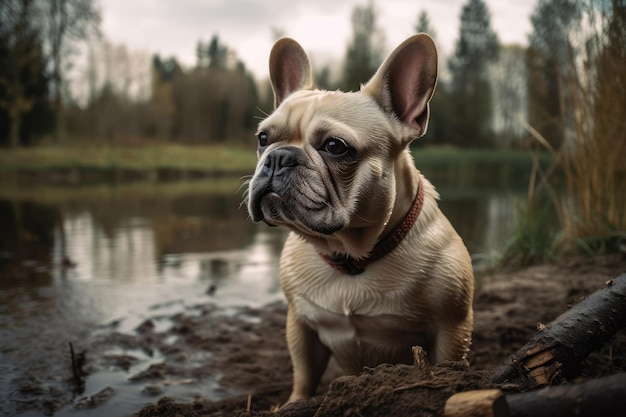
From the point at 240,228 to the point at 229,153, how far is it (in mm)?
22330

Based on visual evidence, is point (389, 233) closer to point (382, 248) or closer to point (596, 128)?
point (382, 248)

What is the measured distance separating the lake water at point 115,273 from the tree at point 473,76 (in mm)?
15533

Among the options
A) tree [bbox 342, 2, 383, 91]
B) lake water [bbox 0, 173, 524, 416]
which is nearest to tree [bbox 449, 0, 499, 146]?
tree [bbox 342, 2, 383, 91]

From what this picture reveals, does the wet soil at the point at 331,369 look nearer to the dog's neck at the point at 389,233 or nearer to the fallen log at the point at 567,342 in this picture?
the fallen log at the point at 567,342

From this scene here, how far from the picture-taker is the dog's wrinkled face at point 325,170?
194 centimetres

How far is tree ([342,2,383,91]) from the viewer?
26844 mm

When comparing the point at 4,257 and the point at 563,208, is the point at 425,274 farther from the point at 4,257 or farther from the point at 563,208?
the point at 4,257

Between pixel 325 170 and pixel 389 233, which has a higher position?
pixel 325 170

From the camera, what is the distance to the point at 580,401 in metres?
1.07

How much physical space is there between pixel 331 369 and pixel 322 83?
1129 inches

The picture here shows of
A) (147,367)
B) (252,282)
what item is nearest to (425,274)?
(147,367)

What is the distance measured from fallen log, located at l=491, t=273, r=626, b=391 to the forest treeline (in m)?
3.10

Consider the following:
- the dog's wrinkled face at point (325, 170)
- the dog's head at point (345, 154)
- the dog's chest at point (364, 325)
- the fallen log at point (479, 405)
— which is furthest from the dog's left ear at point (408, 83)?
the fallen log at point (479, 405)

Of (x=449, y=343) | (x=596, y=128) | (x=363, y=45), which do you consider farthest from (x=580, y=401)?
(x=363, y=45)
